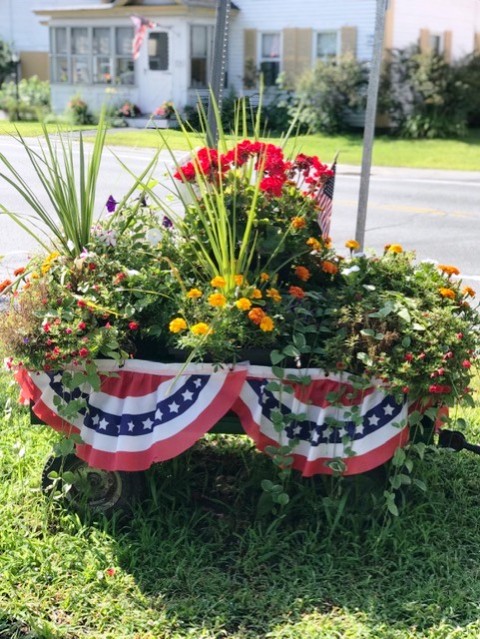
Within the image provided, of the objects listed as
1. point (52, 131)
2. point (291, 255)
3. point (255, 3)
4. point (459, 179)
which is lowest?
point (459, 179)

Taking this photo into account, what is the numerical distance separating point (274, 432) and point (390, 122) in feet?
69.1

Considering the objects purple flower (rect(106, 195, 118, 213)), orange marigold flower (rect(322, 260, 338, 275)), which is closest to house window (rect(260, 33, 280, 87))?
purple flower (rect(106, 195, 118, 213))

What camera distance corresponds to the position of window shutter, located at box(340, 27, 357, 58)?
24094mm

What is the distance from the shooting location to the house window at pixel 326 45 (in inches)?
977

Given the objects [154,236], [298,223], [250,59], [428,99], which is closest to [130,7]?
[250,59]

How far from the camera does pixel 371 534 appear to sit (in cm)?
335

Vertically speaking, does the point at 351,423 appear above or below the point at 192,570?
above

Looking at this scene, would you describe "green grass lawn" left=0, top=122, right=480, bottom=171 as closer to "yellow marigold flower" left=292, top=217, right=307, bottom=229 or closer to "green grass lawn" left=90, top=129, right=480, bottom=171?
"green grass lawn" left=90, top=129, right=480, bottom=171

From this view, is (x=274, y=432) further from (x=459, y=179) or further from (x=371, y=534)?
(x=459, y=179)

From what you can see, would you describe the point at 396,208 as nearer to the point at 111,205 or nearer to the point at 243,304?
the point at 111,205

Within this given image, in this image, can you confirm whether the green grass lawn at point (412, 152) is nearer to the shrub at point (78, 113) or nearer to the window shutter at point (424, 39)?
the window shutter at point (424, 39)

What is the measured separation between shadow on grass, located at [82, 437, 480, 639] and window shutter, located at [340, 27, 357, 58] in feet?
71.3

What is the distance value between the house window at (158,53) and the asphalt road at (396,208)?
10007 mm

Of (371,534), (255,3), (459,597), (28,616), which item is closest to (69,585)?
(28,616)
